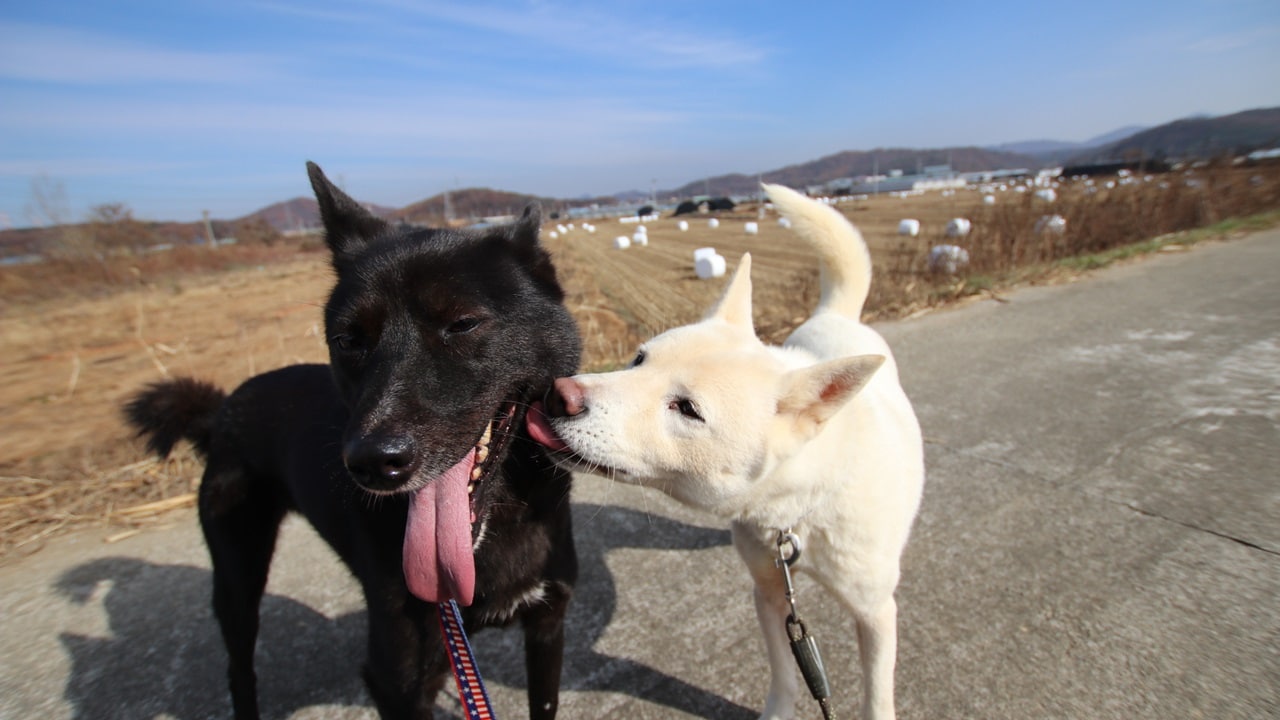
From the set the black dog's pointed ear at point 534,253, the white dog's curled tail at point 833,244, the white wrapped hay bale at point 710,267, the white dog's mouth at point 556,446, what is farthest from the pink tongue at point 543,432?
the white wrapped hay bale at point 710,267

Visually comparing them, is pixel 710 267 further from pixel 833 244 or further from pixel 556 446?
pixel 556 446

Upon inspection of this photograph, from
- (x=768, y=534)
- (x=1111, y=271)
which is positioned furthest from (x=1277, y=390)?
(x=1111, y=271)

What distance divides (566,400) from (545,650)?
0.82m

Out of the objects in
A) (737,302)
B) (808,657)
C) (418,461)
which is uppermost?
(737,302)

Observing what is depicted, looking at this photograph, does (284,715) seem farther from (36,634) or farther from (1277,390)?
(1277,390)

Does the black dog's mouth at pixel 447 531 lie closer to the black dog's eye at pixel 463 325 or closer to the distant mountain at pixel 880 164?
the black dog's eye at pixel 463 325

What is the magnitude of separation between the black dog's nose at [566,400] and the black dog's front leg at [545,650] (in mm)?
571

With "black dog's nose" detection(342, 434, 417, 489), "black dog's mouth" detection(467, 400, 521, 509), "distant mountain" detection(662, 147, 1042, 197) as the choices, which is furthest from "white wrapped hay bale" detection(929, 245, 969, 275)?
"distant mountain" detection(662, 147, 1042, 197)

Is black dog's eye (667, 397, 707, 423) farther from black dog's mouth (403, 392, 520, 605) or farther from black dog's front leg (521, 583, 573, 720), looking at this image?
black dog's front leg (521, 583, 573, 720)

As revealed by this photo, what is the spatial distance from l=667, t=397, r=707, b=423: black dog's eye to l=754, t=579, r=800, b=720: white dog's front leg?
2.19 ft

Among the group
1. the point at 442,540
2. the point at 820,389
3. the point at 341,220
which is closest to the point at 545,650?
the point at 442,540

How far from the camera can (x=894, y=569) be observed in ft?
5.53

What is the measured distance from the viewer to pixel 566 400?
4.79 feet

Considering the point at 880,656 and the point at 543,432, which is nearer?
the point at 543,432
